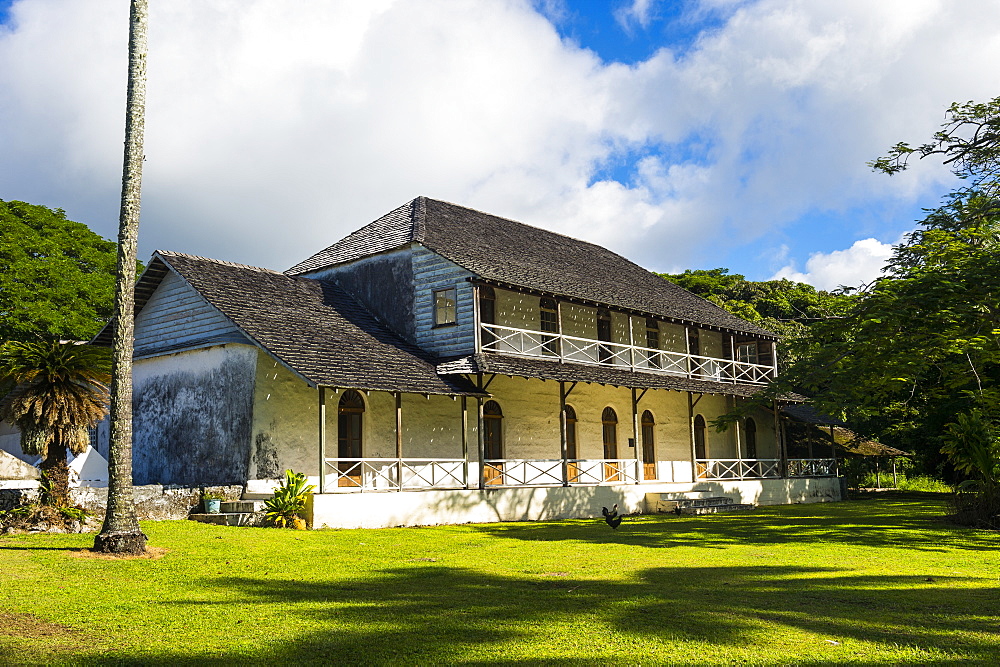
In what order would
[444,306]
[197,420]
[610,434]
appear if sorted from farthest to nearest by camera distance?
1. [610,434]
2. [444,306]
3. [197,420]

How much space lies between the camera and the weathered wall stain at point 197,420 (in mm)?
19531

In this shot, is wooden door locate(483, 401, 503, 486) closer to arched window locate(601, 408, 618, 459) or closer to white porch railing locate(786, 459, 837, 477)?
arched window locate(601, 408, 618, 459)

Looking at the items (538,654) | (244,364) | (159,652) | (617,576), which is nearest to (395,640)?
(538,654)

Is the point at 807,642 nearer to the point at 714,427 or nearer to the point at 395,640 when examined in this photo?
the point at 395,640

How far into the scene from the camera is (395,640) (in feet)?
22.3

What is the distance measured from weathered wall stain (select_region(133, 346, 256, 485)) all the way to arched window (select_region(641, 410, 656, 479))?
13.7 metres

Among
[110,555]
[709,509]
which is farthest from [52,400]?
[709,509]

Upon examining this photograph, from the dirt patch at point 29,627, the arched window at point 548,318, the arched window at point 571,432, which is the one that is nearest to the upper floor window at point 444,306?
the arched window at point 548,318

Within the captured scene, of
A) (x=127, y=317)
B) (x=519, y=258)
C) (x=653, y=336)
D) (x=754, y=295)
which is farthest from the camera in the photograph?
(x=754, y=295)

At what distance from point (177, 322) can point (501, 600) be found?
1556 cm

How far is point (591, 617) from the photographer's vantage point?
302 inches

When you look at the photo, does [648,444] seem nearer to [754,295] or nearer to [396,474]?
[396,474]

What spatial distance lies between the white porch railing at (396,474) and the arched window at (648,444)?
8.51m

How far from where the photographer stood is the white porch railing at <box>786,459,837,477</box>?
101 ft
